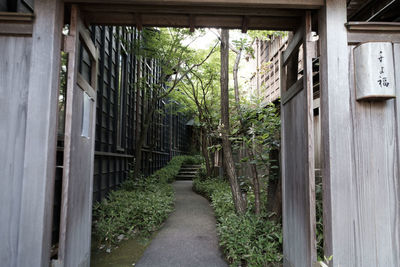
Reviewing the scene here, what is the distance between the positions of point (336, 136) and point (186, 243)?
393 cm

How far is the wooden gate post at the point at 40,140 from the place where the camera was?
2.40m

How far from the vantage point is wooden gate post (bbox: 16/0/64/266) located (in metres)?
2.40

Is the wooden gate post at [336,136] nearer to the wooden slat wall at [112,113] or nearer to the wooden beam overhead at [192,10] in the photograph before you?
the wooden beam overhead at [192,10]

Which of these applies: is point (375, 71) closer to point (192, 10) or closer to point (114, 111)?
point (192, 10)

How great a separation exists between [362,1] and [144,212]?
20.0ft

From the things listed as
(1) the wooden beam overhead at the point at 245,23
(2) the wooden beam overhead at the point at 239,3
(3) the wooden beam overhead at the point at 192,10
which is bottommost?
(2) the wooden beam overhead at the point at 239,3

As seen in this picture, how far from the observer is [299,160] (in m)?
3.18

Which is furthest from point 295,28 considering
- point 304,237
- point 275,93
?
point 275,93

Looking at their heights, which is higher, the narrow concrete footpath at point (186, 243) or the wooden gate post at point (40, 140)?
the wooden gate post at point (40, 140)

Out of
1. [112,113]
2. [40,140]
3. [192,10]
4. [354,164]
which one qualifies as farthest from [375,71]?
[112,113]

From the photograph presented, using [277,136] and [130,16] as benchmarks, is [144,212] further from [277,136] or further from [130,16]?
[130,16]

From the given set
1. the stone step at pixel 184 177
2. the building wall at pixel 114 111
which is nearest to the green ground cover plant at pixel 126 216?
the building wall at pixel 114 111

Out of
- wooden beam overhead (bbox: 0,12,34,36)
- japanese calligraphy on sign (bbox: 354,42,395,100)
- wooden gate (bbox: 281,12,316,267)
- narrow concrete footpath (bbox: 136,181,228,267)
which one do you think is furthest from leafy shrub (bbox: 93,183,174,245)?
japanese calligraphy on sign (bbox: 354,42,395,100)

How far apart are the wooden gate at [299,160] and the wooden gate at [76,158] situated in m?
2.69
